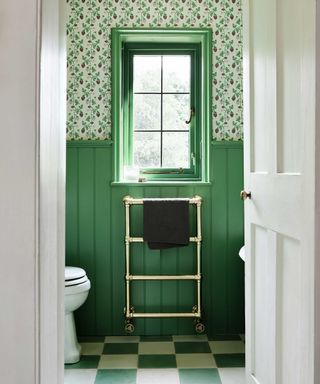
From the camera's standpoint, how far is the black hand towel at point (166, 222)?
3150 millimetres

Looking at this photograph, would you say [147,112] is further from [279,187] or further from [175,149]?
[279,187]

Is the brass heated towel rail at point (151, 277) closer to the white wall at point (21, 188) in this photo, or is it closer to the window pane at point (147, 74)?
the window pane at point (147, 74)

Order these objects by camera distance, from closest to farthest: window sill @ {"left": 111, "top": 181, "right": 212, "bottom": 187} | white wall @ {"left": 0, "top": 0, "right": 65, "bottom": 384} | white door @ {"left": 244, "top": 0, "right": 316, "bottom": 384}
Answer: white wall @ {"left": 0, "top": 0, "right": 65, "bottom": 384}, white door @ {"left": 244, "top": 0, "right": 316, "bottom": 384}, window sill @ {"left": 111, "top": 181, "right": 212, "bottom": 187}

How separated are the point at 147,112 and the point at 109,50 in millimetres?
502

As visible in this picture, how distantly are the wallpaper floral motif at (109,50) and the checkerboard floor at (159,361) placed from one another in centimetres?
137

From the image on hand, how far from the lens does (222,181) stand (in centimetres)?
329

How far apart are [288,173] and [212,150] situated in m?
1.68

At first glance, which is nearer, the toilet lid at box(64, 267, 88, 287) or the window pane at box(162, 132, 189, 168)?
the toilet lid at box(64, 267, 88, 287)

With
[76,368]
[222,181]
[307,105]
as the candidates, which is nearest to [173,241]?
[222,181]

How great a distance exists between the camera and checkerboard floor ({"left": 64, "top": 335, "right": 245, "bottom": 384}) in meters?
2.59

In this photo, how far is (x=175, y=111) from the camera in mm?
3469

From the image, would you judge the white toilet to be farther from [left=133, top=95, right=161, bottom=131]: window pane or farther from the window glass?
[left=133, top=95, right=161, bottom=131]: window pane

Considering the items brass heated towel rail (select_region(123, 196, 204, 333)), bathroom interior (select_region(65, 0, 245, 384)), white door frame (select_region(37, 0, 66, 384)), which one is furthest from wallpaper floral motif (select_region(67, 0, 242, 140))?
white door frame (select_region(37, 0, 66, 384))

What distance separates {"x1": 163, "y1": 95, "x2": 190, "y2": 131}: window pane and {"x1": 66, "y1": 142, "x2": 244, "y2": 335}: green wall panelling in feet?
1.19
